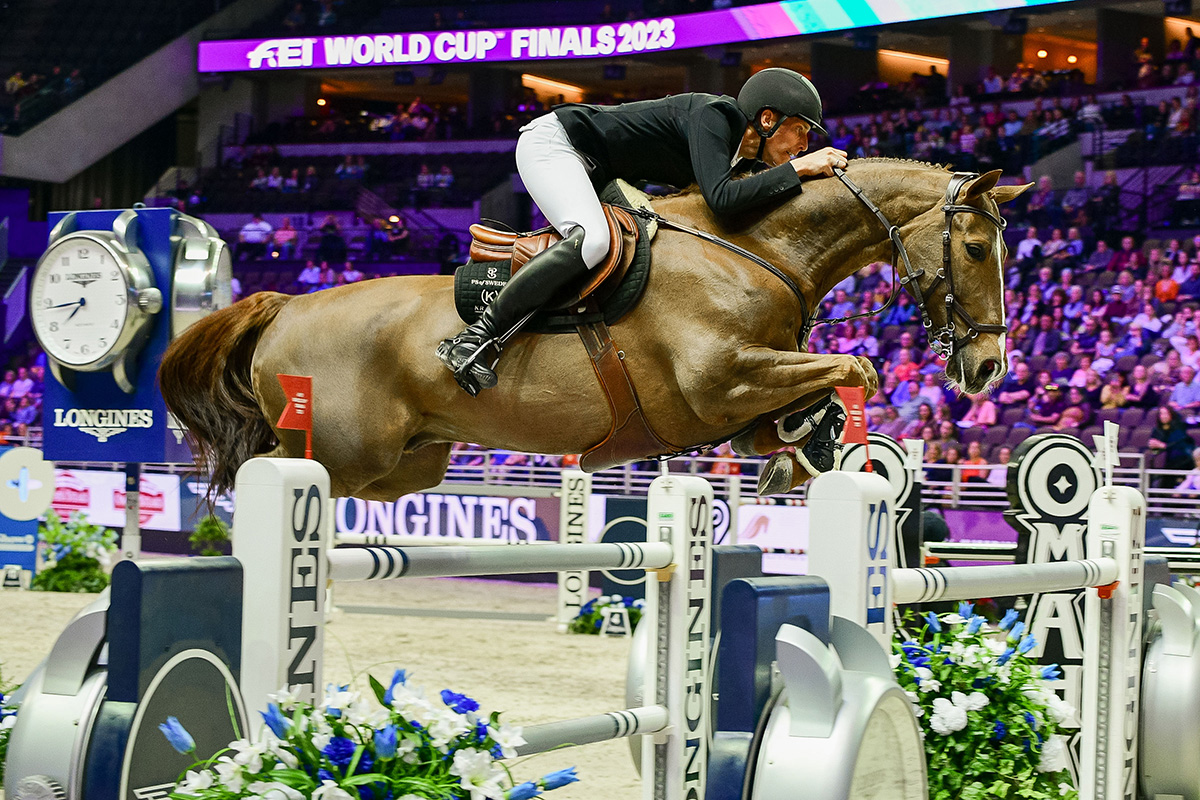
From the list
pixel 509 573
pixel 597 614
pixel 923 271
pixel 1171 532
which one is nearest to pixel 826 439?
pixel 923 271

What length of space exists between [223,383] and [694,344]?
136cm

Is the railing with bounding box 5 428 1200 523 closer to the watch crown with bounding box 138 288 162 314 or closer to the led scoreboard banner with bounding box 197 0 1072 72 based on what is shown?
the watch crown with bounding box 138 288 162 314

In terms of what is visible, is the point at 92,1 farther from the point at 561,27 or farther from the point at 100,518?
the point at 100,518

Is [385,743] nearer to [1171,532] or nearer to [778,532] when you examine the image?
[1171,532]

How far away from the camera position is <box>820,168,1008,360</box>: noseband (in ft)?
9.36

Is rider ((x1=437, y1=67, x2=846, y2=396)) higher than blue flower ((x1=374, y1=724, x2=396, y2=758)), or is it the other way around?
rider ((x1=437, y1=67, x2=846, y2=396))

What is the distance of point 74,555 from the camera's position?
8.44 meters

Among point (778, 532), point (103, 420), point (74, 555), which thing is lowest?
point (74, 555)

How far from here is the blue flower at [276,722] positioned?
4.55 feet

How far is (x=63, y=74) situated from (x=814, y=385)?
18.2m

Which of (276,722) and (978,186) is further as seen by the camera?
(978,186)

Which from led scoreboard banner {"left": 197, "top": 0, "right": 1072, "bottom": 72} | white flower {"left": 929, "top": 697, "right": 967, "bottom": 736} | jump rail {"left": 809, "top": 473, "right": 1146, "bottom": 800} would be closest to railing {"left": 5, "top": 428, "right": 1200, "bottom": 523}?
jump rail {"left": 809, "top": 473, "right": 1146, "bottom": 800}

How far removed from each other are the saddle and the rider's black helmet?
0.36m

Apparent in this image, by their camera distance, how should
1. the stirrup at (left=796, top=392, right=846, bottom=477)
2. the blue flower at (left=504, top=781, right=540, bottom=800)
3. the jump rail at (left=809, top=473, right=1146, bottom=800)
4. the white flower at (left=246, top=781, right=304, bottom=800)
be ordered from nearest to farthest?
the white flower at (left=246, top=781, right=304, bottom=800) < the blue flower at (left=504, top=781, right=540, bottom=800) < the jump rail at (left=809, top=473, right=1146, bottom=800) < the stirrup at (left=796, top=392, right=846, bottom=477)
